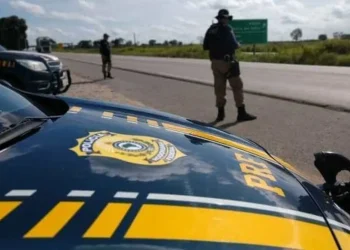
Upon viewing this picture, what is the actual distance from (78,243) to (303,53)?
107ft

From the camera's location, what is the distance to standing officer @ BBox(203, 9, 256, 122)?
7875 mm

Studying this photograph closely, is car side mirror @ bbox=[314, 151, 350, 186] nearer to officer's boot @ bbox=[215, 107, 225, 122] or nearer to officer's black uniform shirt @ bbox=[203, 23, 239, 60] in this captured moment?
officer's black uniform shirt @ bbox=[203, 23, 239, 60]

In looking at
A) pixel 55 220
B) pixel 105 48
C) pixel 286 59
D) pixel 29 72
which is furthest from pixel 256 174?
pixel 286 59

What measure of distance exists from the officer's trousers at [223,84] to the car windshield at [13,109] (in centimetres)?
570

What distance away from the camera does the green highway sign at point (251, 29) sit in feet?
137

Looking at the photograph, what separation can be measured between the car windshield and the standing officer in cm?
562

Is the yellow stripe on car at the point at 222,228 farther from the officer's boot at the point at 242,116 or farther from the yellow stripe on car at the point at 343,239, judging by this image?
the officer's boot at the point at 242,116

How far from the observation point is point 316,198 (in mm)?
2033

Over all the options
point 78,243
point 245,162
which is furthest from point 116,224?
point 245,162

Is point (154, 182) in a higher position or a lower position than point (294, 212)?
higher

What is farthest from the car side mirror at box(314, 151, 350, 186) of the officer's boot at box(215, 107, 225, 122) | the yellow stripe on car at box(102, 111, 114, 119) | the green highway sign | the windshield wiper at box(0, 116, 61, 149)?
the green highway sign

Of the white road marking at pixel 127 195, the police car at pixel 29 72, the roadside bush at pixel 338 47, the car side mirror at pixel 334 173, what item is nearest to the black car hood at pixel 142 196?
the white road marking at pixel 127 195

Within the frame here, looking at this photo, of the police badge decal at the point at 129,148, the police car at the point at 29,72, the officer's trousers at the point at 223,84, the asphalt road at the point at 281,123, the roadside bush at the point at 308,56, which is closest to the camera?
the police badge decal at the point at 129,148

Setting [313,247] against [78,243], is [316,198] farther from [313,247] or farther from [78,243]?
[78,243]
